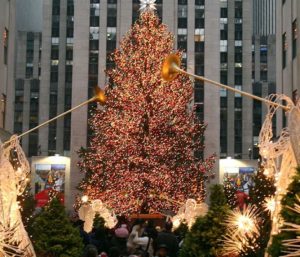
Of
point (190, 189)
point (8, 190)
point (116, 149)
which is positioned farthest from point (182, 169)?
point (8, 190)

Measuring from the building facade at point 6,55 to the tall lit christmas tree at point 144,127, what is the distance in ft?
23.1

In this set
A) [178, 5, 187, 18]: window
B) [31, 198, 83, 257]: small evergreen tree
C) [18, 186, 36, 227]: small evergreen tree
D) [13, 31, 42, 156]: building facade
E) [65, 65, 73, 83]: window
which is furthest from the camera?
[13, 31, 42, 156]: building facade

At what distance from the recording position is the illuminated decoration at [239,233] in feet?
40.9

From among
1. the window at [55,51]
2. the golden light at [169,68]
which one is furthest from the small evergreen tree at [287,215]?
the window at [55,51]

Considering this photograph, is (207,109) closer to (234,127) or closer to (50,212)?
(234,127)

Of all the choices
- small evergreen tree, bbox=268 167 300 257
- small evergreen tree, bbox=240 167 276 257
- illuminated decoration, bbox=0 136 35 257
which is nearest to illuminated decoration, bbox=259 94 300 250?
small evergreen tree, bbox=268 167 300 257

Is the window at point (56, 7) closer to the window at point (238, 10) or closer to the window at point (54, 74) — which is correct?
the window at point (54, 74)

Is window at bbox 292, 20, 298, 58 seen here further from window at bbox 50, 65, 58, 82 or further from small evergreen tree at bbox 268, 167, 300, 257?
window at bbox 50, 65, 58, 82

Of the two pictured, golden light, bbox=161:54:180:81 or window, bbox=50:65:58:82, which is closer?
golden light, bbox=161:54:180:81

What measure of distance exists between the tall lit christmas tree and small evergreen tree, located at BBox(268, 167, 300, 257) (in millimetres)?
31342

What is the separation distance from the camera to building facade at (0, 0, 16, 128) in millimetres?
34344

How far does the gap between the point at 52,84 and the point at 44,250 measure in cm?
7051

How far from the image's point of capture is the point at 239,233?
1299cm

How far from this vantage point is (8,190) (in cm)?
1134
